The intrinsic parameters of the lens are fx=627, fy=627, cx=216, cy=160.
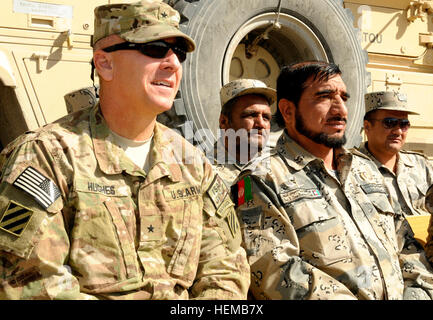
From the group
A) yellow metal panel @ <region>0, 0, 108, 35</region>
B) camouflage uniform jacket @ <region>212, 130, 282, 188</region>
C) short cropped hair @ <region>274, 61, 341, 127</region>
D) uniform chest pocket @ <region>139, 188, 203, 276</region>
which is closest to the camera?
uniform chest pocket @ <region>139, 188, 203, 276</region>

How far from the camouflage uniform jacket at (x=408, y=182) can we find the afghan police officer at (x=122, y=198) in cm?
219

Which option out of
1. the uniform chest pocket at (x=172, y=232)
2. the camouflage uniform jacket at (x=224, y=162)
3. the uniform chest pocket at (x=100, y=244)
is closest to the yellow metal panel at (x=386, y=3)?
the camouflage uniform jacket at (x=224, y=162)

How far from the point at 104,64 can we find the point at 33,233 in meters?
0.61

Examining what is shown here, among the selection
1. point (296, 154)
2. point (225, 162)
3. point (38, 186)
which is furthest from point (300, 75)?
point (38, 186)

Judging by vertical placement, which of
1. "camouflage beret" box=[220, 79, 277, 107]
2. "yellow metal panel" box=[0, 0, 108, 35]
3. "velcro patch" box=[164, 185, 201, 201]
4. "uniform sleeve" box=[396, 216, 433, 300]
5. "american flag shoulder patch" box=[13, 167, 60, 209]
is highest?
"yellow metal panel" box=[0, 0, 108, 35]

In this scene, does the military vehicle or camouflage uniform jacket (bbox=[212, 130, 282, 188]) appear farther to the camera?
camouflage uniform jacket (bbox=[212, 130, 282, 188])

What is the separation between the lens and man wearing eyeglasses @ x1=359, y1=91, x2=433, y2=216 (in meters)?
4.12

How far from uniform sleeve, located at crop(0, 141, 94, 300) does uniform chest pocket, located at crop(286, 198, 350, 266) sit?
2.96ft

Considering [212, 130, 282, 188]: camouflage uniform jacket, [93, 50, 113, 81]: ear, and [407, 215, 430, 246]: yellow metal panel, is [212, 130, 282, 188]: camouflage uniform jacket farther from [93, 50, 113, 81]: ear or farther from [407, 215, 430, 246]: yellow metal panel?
[93, 50, 113, 81]: ear

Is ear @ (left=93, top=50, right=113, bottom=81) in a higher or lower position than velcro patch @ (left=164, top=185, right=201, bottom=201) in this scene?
higher

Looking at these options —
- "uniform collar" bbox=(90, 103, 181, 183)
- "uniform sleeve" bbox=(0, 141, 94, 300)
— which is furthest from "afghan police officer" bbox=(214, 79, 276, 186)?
Answer: "uniform sleeve" bbox=(0, 141, 94, 300)

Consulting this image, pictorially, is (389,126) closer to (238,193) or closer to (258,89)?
(258,89)

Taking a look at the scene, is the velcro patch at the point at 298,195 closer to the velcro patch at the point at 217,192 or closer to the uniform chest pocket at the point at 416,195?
the velcro patch at the point at 217,192

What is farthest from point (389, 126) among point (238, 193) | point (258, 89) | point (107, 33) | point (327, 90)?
point (107, 33)
